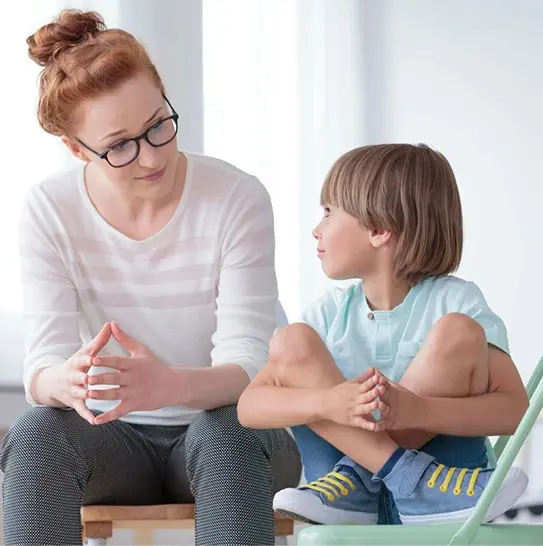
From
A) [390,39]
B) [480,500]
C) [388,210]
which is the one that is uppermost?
[390,39]

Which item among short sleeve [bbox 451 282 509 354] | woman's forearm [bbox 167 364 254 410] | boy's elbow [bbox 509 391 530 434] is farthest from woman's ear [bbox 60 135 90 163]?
boy's elbow [bbox 509 391 530 434]

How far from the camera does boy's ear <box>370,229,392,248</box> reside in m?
1.35

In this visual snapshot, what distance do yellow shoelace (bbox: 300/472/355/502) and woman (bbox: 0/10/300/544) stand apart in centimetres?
17

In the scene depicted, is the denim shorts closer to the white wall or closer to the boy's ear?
the boy's ear

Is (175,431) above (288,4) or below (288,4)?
below

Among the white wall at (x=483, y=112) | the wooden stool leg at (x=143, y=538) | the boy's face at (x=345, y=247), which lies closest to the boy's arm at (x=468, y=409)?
the boy's face at (x=345, y=247)

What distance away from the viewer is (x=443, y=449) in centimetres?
123

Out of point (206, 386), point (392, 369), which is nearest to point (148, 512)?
point (206, 386)

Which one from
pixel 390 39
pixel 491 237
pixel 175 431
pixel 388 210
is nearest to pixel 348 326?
pixel 388 210

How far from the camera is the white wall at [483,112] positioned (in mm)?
2490

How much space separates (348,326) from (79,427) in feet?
1.27

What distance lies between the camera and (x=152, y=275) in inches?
62.1

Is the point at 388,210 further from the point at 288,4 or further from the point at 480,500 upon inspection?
the point at 288,4

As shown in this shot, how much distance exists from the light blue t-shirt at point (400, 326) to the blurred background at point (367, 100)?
1.15m
